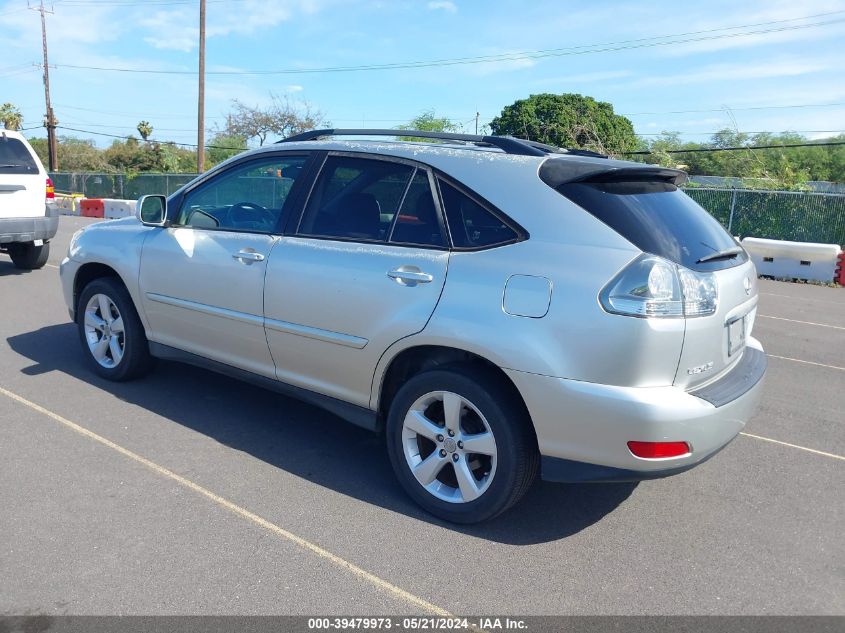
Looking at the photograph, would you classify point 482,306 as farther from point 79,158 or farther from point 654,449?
point 79,158

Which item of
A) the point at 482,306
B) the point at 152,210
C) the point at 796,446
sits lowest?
the point at 796,446

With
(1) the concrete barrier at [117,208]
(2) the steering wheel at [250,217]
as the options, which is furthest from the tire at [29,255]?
(1) the concrete barrier at [117,208]

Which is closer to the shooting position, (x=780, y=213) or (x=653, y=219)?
(x=653, y=219)

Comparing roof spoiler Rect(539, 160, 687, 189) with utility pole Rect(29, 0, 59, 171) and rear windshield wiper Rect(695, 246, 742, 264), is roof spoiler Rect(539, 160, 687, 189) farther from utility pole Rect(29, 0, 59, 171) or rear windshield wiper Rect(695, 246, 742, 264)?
utility pole Rect(29, 0, 59, 171)

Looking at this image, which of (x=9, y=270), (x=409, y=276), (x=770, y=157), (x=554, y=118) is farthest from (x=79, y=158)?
(x=409, y=276)

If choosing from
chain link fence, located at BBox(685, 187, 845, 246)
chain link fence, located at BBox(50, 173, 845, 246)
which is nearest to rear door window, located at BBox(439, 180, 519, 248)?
chain link fence, located at BBox(50, 173, 845, 246)

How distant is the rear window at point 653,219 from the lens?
10.5 ft

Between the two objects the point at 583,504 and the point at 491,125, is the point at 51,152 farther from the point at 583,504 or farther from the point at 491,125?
the point at 583,504

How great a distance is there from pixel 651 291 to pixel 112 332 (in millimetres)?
3986

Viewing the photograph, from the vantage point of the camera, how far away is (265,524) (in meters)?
3.47

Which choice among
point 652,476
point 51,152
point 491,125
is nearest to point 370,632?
point 652,476

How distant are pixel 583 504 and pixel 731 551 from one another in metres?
0.75

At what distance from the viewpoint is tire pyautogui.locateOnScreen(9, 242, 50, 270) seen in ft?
33.5

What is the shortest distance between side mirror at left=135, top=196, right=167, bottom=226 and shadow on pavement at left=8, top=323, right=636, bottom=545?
1.24m
